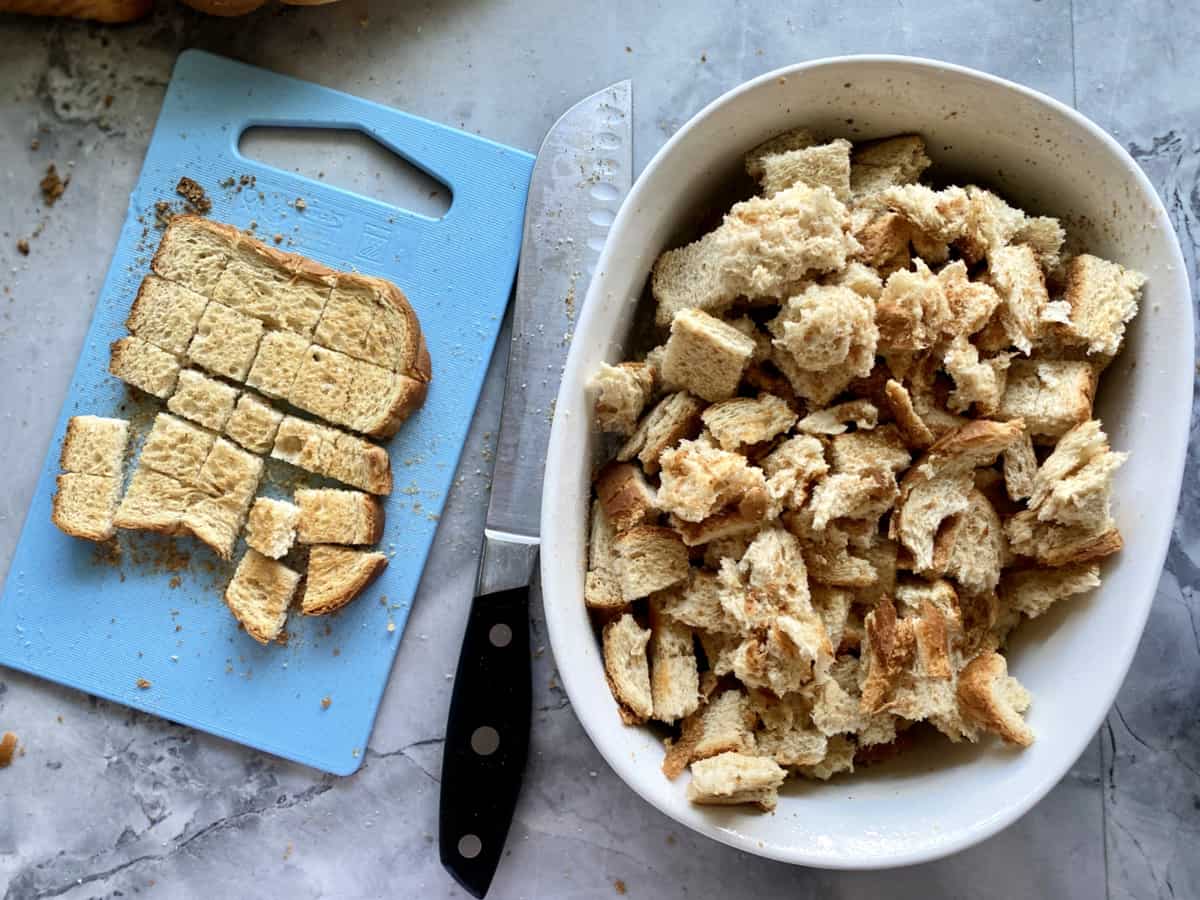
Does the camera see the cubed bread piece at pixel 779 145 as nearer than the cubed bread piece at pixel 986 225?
No

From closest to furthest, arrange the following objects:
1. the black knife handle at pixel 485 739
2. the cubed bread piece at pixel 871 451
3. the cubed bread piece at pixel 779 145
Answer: the cubed bread piece at pixel 871 451 → the cubed bread piece at pixel 779 145 → the black knife handle at pixel 485 739

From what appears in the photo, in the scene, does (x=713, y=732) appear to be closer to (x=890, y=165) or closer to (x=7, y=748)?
(x=890, y=165)

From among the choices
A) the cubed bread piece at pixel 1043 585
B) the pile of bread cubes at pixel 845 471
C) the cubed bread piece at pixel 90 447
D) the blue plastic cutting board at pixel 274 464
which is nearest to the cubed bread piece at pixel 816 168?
the pile of bread cubes at pixel 845 471

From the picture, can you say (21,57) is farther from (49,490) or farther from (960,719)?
(960,719)

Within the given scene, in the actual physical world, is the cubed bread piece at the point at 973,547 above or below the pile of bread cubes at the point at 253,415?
above

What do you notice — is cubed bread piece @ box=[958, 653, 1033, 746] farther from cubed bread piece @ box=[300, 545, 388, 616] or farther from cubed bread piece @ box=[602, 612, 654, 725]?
cubed bread piece @ box=[300, 545, 388, 616]

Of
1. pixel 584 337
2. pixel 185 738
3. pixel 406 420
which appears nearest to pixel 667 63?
pixel 584 337

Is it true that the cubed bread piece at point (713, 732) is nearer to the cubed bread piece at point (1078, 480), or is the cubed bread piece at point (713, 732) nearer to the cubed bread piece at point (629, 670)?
the cubed bread piece at point (629, 670)
